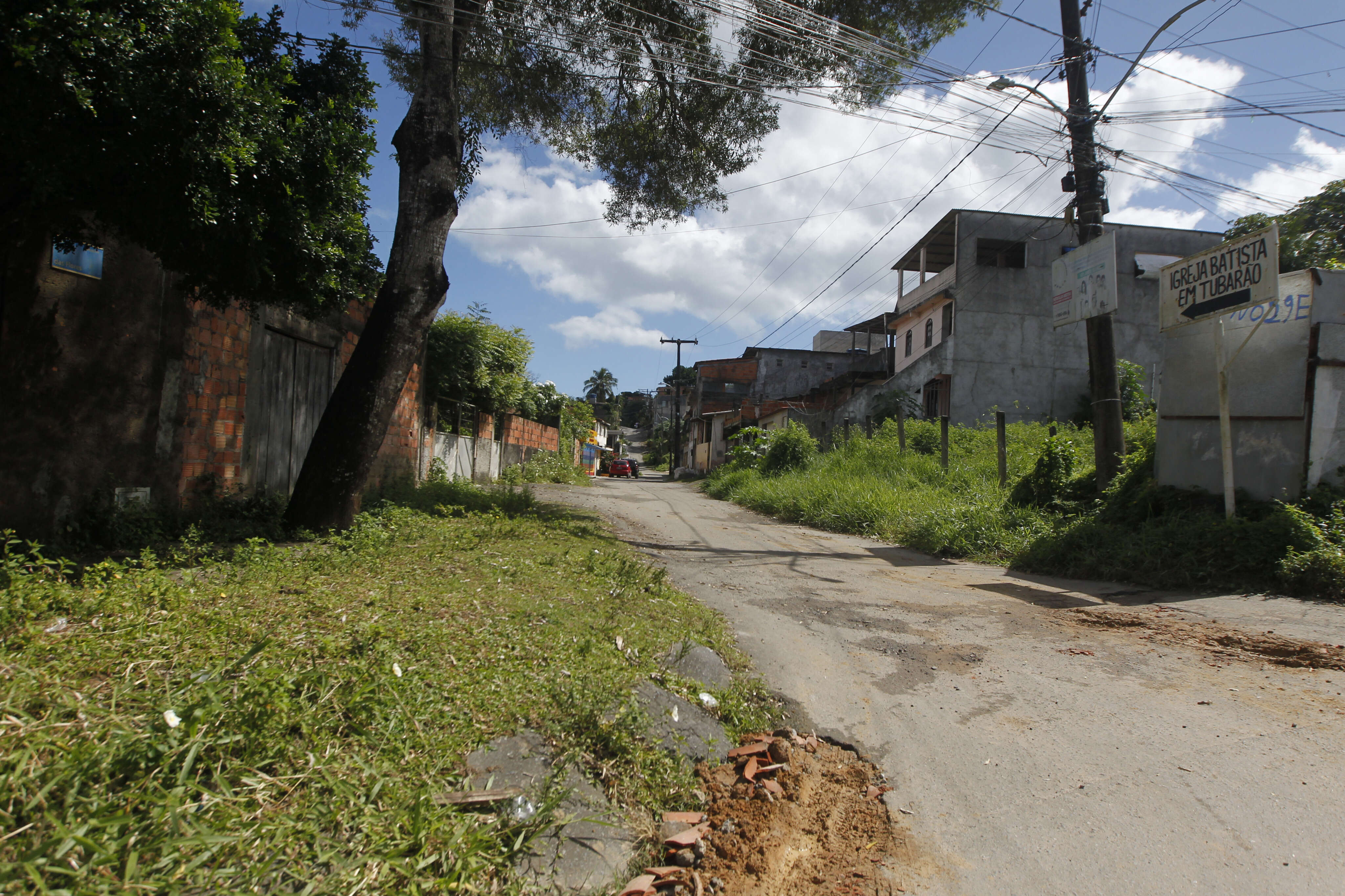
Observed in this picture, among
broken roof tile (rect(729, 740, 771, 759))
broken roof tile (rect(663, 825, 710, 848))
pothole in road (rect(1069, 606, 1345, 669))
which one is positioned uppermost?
pothole in road (rect(1069, 606, 1345, 669))

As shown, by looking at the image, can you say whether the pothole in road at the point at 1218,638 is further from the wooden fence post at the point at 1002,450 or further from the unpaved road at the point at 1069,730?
the wooden fence post at the point at 1002,450

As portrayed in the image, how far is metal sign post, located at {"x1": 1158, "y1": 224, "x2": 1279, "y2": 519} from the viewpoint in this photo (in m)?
6.44

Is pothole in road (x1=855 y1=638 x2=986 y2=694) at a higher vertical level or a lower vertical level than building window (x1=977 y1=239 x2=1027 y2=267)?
lower

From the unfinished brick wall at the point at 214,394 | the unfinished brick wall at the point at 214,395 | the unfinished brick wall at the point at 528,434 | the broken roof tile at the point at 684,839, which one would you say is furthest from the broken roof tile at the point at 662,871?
the unfinished brick wall at the point at 528,434

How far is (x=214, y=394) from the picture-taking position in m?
6.38

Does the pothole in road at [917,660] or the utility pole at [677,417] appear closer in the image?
the pothole in road at [917,660]

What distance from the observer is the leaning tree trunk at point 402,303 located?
606 cm

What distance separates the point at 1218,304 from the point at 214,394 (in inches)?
374

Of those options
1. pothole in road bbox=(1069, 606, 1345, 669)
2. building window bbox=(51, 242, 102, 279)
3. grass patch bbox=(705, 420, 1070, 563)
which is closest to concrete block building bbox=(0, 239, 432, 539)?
building window bbox=(51, 242, 102, 279)

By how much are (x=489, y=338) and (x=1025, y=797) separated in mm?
14190

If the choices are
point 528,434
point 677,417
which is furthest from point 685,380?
point 528,434

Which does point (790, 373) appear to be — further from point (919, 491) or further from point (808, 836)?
point (808, 836)

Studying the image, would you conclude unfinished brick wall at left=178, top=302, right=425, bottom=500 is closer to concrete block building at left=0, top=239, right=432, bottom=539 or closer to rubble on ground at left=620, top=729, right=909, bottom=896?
concrete block building at left=0, top=239, right=432, bottom=539

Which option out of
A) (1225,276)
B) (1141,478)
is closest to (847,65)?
(1225,276)
